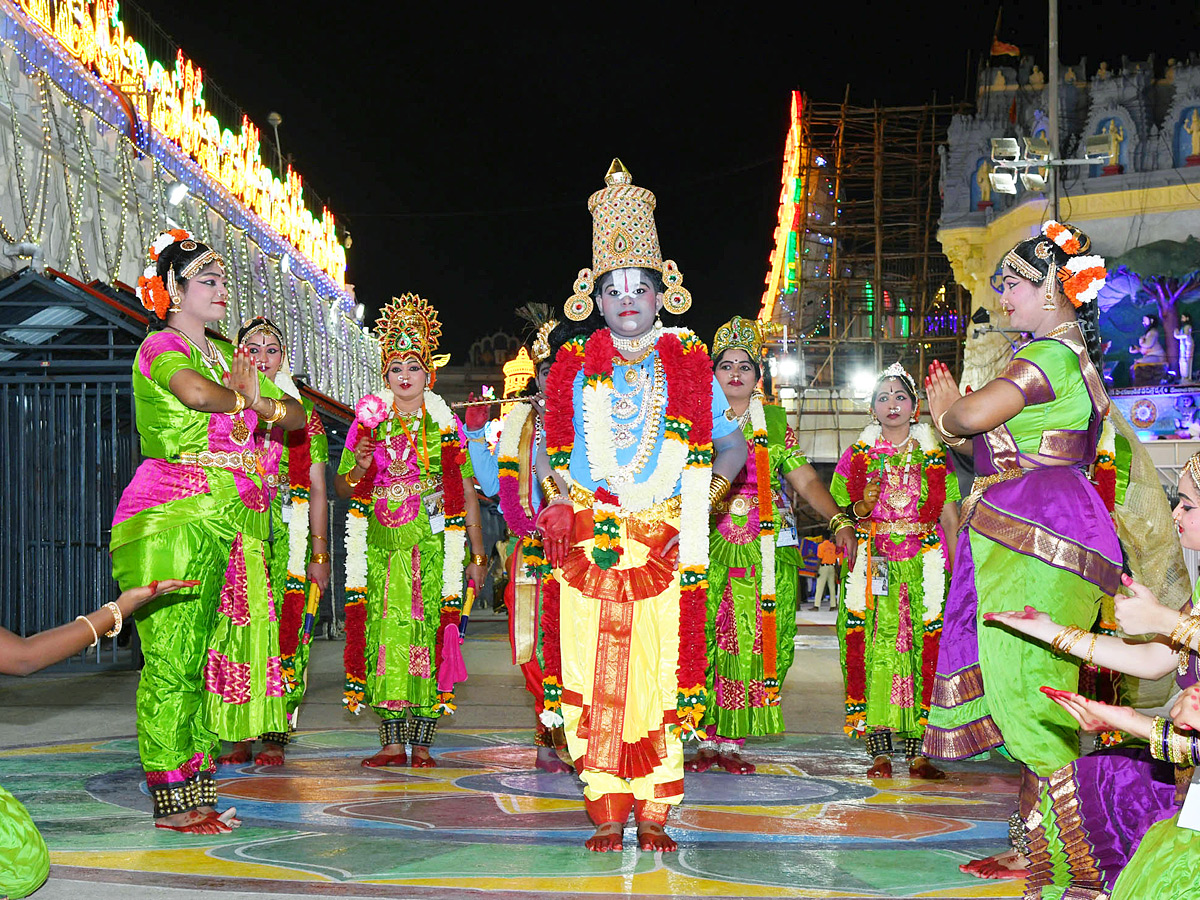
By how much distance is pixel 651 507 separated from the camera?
5.04 metres

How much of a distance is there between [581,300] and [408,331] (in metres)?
2.06

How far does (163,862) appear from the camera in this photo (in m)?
4.41

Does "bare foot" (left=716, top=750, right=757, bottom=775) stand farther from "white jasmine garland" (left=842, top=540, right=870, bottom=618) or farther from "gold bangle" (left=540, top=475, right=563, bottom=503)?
"gold bangle" (left=540, top=475, right=563, bottom=503)

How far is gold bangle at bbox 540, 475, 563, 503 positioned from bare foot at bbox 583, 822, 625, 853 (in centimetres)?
125

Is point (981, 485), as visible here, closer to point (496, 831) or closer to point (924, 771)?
point (496, 831)

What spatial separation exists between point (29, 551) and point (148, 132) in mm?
8790

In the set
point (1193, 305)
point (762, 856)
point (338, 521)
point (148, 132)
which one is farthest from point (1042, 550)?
point (1193, 305)

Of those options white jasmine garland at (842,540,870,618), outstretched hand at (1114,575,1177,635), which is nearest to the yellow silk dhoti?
outstretched hand at (1114,575,1177,635)

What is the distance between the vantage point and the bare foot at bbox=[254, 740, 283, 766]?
6.59m

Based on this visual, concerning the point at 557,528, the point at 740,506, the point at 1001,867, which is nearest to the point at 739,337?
the point at 740,506

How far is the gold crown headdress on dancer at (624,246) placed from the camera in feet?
17.1

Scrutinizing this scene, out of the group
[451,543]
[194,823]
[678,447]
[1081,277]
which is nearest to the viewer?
[1081,277]

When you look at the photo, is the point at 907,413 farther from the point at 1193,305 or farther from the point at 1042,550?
the point at 1193,305

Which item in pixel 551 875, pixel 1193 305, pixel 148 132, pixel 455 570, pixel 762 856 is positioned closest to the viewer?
pixel 551 875
